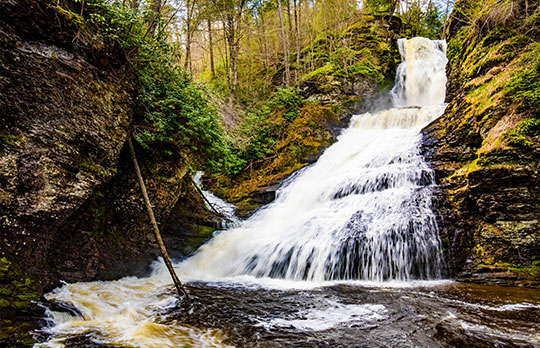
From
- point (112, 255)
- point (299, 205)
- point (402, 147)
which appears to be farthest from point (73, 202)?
point (402, 147)

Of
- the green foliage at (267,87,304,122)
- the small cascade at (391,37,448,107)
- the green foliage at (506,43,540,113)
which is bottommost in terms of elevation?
the green foliage at (506,43,540,113)

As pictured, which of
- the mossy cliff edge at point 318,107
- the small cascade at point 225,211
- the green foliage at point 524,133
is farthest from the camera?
the mossy cliff edge at point 318,107

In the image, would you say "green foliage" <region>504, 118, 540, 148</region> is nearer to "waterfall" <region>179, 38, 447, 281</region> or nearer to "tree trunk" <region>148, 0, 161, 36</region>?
"waterfall" <region>179, 38, 447, 281</region>

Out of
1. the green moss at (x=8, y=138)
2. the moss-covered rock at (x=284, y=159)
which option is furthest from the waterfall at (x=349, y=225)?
the green moss at (x=8, y=138)

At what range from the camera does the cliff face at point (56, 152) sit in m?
3.74

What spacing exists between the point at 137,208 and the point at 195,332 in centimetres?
399

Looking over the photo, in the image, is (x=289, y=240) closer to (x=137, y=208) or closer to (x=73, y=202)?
(x=137, y=208)

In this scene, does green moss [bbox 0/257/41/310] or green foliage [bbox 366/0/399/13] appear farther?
green foliage [bbox 366/0/399/13]

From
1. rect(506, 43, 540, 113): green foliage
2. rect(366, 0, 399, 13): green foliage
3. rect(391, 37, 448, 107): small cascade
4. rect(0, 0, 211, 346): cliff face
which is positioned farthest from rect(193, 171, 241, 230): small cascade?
rect(366, 0, 399, 13): green foliage

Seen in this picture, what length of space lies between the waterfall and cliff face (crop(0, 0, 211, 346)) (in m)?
2.75

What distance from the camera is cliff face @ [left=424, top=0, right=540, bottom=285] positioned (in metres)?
5.21

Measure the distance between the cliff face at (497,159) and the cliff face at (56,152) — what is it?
739cm

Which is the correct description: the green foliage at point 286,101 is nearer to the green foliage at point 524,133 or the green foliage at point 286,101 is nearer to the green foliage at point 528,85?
the green foliage at point 528,85

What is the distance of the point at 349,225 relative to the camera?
6.88 meters
